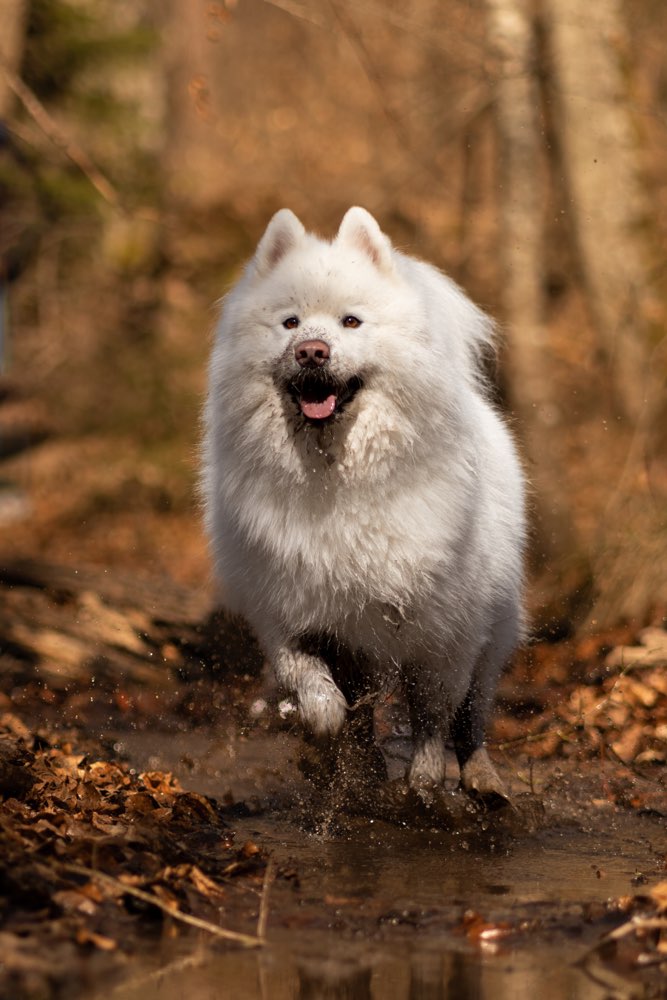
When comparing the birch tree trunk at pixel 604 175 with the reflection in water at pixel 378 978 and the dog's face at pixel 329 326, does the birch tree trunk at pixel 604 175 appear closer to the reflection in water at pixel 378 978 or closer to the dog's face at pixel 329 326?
the dog's face at pixel 329 326

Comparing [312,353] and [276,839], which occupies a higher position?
[312,353]

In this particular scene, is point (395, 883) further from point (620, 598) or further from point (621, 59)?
point (621, 59)

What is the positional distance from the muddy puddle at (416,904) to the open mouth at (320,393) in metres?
1.68

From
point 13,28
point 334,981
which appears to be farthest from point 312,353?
point 13,28

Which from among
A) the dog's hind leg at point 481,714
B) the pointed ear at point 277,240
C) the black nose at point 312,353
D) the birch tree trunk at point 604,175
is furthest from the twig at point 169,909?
the birch tree trunk at point 604,175

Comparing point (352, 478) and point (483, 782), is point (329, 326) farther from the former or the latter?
point (483, 782)

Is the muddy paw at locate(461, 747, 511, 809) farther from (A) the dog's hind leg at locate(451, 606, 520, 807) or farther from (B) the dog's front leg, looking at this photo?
(B) the dog's front leg

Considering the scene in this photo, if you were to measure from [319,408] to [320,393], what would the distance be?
0.26 ft

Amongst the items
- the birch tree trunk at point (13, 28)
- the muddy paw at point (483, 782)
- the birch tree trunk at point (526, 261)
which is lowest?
the muddy paw at point (483, 782)

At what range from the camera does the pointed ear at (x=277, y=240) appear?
5.41 meters

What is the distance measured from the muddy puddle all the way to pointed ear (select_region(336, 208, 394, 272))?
2215 millimetres

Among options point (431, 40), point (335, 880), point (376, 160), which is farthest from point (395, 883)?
point (376, 160)

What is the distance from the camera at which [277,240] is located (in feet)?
17.9

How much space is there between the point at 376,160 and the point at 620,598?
12772 millimetres
